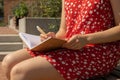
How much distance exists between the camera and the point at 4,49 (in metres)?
9.42

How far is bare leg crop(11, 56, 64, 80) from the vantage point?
2330 mm

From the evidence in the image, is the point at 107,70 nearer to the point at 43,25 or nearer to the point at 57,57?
the point at 57,57

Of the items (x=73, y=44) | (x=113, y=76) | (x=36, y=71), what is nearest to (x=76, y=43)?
(x=73, y=44)

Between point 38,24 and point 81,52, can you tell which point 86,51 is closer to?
point 81,52

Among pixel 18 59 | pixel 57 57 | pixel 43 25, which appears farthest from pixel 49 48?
pixel 43 25

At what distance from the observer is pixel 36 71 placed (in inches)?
92.3

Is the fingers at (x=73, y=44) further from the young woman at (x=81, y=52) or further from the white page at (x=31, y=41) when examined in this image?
the white page at (x=31, y=41)

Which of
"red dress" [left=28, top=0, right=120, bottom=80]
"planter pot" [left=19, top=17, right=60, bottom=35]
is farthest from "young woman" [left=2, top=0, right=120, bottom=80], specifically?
"planter pot" [left=19, top=17, right=60, bottom=35]

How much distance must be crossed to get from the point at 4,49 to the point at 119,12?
7074 mm

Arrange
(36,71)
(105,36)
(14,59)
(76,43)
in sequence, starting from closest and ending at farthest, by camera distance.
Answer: (36,71) → (76,43) → (105,36) → (14,59)

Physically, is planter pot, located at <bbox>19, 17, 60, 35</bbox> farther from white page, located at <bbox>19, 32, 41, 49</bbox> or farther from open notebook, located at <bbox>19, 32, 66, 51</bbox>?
open notebook, located at <bbox>19, 32, 66, 51</bbox>

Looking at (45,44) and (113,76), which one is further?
(113,76)

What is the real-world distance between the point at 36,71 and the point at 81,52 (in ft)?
1.23

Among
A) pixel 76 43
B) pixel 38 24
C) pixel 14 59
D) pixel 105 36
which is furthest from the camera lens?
pixel 38 24
